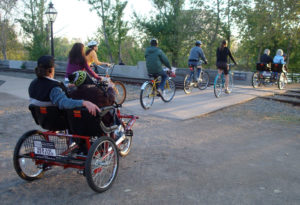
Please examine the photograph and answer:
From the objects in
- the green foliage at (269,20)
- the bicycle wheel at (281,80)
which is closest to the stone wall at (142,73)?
the bicycle wheel at (281,80)

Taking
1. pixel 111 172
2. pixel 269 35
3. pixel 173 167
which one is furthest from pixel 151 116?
pixel 269 35

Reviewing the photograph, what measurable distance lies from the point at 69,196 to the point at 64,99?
1122 millimetres

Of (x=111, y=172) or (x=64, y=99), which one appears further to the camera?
(x=111, y=172)

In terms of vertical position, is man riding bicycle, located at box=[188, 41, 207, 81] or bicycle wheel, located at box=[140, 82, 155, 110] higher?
man riding bicycle, located at box=[188, 41, 207, 81]

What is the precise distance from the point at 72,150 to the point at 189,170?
1.64 meters

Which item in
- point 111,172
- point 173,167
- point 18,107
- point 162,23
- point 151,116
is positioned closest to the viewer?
point 111,172

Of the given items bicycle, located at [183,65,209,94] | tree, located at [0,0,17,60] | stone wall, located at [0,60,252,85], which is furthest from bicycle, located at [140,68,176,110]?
tree, located at [0,0,17,60]

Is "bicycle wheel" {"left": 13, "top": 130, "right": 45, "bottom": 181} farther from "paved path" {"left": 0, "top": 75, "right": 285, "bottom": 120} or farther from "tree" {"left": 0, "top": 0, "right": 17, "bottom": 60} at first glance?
"tree" {"left": 0, "top": 0, "right": 17, "bottom": 60}

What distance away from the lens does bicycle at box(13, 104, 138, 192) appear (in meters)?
3.37

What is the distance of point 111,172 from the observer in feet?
12.2

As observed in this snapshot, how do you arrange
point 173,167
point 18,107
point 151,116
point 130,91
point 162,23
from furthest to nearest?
point 162,23 → point 130,91 → point 18,107 → point 151,116 → point 173,167

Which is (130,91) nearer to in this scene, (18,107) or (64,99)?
(18,107)

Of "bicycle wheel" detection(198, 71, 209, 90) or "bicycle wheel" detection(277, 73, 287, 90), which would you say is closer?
"bicycle wheel" detection(198, 71, 209, 90)

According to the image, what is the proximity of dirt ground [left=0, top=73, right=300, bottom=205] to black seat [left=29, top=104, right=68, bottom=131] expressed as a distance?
779 millimetres
